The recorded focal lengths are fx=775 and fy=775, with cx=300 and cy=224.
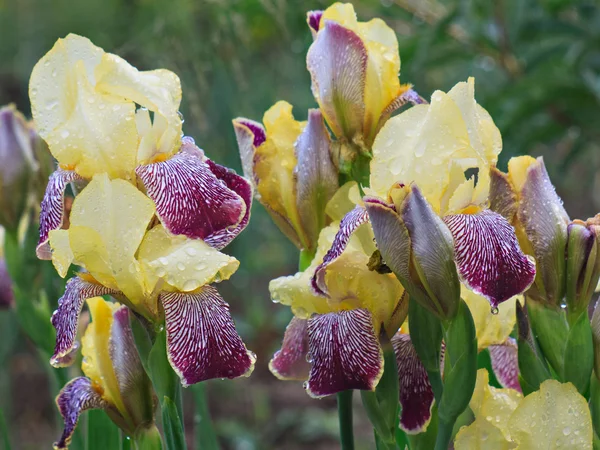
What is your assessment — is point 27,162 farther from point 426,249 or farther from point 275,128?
point 426,249

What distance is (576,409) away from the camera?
636 millimetres

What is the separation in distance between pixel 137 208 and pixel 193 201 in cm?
5

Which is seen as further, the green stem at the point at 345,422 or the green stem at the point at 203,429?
the green stem at the point at 203,429

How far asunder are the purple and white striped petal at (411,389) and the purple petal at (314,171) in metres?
0.15

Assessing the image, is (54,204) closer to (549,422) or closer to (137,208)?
(137,208)

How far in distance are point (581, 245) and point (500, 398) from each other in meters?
0.16

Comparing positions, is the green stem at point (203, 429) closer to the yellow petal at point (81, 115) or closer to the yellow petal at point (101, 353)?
the yellow petal at point (101, 353)

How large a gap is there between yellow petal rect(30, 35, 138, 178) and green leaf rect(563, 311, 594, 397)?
423mm

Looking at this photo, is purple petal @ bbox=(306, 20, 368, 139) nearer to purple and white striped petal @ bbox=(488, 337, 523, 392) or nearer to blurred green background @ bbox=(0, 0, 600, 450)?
purple and white striped petal @ bbox=(488, 337, 523, 392)

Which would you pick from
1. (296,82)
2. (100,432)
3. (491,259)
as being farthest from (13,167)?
(296,82)

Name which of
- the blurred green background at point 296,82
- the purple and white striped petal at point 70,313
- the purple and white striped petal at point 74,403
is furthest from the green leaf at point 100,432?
the blurred green background at point 296,82

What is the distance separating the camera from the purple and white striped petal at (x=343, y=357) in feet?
2.12

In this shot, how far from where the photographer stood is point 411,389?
0.74 meters

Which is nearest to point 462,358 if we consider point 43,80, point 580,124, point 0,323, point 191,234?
point 191,234
